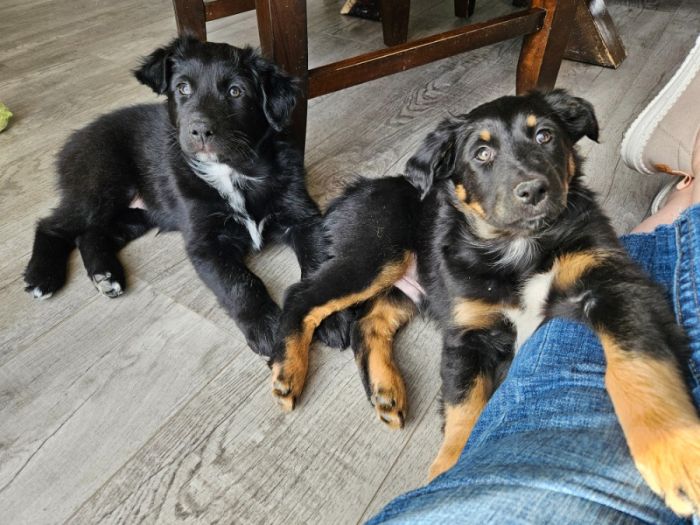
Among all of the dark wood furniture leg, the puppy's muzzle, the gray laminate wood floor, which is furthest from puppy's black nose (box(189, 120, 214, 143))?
the dark wood furniture leg

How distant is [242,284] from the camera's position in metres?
1.83

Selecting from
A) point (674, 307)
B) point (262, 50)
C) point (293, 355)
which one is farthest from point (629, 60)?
point (293, 355)

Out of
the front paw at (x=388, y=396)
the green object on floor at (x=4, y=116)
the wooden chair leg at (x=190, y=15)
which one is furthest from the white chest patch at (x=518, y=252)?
the green object on floor at (x=4, y=116)

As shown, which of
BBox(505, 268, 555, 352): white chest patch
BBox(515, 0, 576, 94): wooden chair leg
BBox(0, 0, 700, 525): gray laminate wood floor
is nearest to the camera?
BBox(0, 0, 700, 525): gray laminate wood floor

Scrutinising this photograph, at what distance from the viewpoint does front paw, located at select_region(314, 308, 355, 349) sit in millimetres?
1715

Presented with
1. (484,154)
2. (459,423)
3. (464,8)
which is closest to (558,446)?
(459,423)

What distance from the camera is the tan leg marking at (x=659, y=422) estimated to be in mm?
841

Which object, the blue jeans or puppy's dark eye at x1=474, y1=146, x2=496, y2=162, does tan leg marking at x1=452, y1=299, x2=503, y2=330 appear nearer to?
the blue jeans

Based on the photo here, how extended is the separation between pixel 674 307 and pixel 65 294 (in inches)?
73.5

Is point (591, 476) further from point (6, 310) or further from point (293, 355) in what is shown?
point (6, 310)

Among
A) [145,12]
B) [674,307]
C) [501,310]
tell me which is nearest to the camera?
[674,307]

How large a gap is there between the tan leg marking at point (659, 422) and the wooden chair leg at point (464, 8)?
3690 millimetres

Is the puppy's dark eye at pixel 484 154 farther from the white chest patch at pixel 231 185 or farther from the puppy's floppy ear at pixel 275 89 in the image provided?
the white chest patch at pixel 231 185

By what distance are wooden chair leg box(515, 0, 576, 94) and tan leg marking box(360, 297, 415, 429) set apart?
5.12ft
